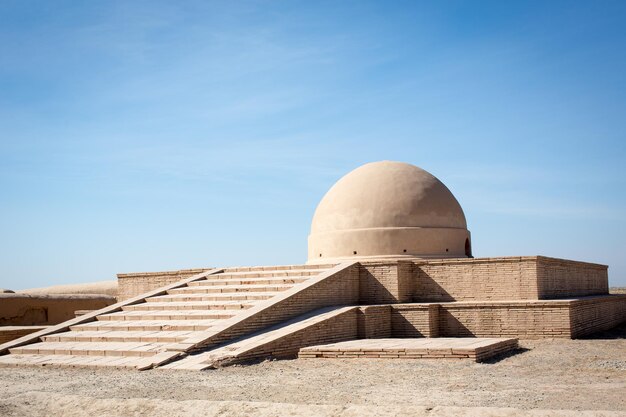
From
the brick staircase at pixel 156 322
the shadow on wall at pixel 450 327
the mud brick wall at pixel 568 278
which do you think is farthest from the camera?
the mud brick wall at pixel 568 278

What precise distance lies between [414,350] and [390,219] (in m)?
6.48

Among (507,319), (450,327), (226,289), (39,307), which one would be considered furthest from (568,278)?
(39,307)

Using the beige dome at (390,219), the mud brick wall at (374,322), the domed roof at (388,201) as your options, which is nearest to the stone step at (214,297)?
the mud brick wall at (374,322)

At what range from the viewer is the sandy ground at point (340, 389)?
251 inches

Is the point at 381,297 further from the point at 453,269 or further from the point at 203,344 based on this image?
the point at 203,344

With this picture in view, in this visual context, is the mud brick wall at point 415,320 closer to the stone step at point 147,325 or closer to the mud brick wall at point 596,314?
the mud brick wall at point 596,314

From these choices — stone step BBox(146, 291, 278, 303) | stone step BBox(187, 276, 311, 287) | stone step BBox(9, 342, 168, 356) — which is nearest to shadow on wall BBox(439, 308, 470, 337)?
stone step BBox(187, 276, 311, 287)

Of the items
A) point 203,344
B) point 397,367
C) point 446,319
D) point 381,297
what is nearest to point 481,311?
Result: point 446,319

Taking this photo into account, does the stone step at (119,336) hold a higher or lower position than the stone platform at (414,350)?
higher

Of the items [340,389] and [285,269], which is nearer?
[340,389]

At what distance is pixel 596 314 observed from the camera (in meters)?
14.1

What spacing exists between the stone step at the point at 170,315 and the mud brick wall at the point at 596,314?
20.3 ft

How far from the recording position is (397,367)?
29.8ft

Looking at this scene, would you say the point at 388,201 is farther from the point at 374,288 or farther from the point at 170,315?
the point at 170,315
